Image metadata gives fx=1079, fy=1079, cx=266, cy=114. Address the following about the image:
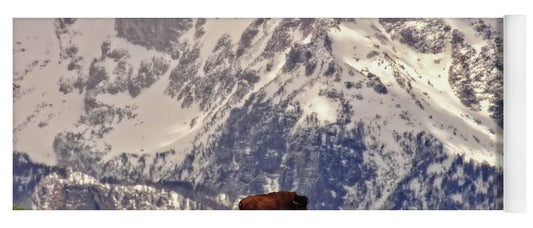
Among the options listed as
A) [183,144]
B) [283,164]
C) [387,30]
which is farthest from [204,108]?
[387,30]

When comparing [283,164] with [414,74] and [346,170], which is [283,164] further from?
[414,74]

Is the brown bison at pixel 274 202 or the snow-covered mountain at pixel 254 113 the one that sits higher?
the snow-covered mountain at pixel 254 113

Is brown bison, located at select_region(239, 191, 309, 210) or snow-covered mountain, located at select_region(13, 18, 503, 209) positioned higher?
snow-covered mountain, located at select_region(13, 18, 503, 209)

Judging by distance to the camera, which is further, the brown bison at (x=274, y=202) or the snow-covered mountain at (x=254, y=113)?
the snow-covered mountain at (x=254, y=113)

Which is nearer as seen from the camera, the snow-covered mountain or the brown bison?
the brown bison
